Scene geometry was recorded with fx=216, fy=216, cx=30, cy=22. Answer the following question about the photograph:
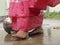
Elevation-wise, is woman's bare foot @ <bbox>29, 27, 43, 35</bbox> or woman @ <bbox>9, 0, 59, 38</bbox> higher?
woman @ <bbox>9, 0, 59, 38</bbox>

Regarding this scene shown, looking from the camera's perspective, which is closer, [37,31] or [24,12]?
[24,12]

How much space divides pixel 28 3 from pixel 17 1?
14cm

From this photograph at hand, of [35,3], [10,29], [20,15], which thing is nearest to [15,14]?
[20,15]

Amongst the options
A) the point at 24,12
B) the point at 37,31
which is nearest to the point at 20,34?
the point at 24,12

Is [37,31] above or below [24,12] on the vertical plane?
below

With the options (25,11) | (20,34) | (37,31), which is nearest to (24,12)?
(25,11)

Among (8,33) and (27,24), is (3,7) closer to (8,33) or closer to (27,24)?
(8,33)

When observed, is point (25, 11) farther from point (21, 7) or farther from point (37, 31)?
point (37, 31)

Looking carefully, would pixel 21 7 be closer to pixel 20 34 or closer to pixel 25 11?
pixel 25 11

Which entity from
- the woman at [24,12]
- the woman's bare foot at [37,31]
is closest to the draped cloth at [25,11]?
the woman at [24,12]

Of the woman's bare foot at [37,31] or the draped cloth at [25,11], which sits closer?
the draped cloth at [25,11]

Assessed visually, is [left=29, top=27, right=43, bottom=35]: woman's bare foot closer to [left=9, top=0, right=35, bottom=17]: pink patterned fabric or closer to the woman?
the woman

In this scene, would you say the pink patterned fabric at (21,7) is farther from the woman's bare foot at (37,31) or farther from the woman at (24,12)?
the woman's bare foot at (37,31)

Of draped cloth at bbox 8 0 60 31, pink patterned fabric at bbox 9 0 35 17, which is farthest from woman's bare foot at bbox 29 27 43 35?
pink patterned fabric at bbox 9 0 35 17
